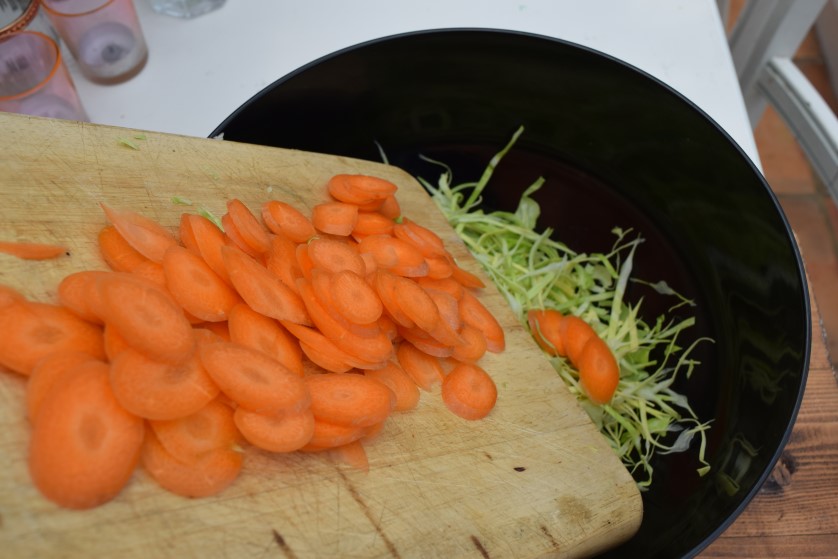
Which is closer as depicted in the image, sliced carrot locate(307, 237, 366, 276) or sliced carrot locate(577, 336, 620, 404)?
sliced carrot locate(307, 237, 366, 276)

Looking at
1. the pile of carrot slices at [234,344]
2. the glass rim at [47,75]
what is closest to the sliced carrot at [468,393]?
the pile of carrot slices at [234,344]

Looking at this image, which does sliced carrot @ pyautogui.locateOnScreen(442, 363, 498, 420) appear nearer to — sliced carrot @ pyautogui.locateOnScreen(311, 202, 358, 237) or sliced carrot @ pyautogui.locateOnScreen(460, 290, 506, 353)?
sliced carrot @ pyautogui.locateOnScreen(460, 290, 506, 353)

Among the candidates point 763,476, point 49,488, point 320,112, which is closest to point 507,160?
point 320,112

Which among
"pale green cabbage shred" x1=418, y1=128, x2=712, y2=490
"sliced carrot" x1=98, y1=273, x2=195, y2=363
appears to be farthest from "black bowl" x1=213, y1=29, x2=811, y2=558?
"sliced carrot" x1=98, y1=273, x2=195, y2=363

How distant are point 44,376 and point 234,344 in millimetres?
234

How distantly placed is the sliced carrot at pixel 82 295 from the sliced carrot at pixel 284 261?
27 cm

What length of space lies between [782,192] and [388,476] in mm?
3083

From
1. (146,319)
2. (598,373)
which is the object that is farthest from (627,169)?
(146,319)

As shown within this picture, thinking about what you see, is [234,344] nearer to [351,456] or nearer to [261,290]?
[261,290]

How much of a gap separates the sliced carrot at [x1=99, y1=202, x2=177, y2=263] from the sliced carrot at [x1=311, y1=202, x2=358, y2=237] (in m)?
0.30

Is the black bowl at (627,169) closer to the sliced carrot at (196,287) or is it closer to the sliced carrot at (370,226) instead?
the sliced carrot at (370,226)

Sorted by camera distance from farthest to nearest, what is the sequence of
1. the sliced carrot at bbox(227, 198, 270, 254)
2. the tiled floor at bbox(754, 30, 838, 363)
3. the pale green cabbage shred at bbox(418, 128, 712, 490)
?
the tiled floor at bbox(754, 30, 838, 363)
the pale green cabbage shred at bbox(418, 128, 712, 490)
the sliced carrot at bbox(227, 198, 270, 254)

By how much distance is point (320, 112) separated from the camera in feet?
5.00

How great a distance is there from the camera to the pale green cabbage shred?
1434 mm
